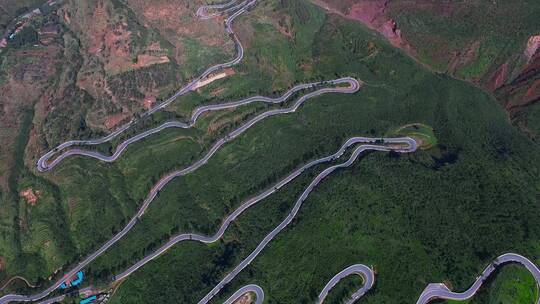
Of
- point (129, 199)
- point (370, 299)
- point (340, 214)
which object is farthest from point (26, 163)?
point (370, 299)

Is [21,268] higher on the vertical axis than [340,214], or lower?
lower

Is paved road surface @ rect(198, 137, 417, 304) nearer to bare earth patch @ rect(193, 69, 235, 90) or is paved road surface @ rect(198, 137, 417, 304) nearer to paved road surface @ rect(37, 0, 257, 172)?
bare earth patch @ rect(193, 69, 235, 90)

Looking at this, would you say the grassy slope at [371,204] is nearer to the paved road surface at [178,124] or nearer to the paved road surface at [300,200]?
the paved road surface at [300,200]

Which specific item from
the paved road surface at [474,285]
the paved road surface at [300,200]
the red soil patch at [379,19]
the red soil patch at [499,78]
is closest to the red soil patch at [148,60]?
the red soil patch at [379,19]

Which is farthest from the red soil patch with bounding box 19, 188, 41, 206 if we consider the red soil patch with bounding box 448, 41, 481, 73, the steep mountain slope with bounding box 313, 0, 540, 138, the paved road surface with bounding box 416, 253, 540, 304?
the red soil patch with bounding box 448, 41, 481, 73

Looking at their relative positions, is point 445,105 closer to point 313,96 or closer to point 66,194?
point 313,96

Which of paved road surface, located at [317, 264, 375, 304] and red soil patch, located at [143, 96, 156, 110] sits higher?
red soil patch, located at [143, 96, 156, 110]
